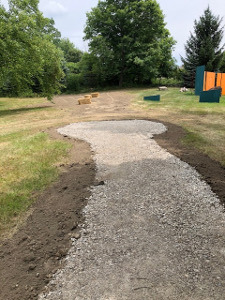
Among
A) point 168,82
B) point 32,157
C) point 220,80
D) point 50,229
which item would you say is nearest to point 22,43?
point 32,157

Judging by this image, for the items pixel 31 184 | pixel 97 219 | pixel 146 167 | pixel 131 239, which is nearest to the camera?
pixel 131 239

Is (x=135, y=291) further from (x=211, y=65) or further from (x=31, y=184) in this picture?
(x=211, y=65)

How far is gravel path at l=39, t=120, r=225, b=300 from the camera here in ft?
8.45

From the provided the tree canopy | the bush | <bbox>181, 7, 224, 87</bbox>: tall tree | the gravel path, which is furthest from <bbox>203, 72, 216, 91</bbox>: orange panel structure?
the gravel path

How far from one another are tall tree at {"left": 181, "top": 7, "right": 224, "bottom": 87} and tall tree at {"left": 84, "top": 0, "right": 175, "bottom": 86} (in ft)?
16.8

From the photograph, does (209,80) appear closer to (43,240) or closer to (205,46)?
(205,46)

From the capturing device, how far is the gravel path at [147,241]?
2576 millimetres

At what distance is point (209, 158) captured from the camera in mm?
6258

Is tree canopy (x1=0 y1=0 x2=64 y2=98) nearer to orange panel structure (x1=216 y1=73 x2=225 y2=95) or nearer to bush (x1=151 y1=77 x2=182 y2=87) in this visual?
orange panel structure (x1=216 y1=73 x2=225 y2=95)

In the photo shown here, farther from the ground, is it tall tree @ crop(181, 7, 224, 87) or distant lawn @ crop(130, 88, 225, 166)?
tall tree @ crop(181, 7, 224, 87)

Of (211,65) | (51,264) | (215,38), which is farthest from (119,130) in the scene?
(215,38)

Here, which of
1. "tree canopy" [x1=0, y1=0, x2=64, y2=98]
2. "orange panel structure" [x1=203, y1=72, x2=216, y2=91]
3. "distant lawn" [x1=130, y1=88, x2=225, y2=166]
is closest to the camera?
"distant lawn" [x1=130, y1=88, x2=225, y2=166]

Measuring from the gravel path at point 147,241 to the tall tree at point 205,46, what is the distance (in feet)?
84.1

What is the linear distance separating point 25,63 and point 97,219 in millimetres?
15732
